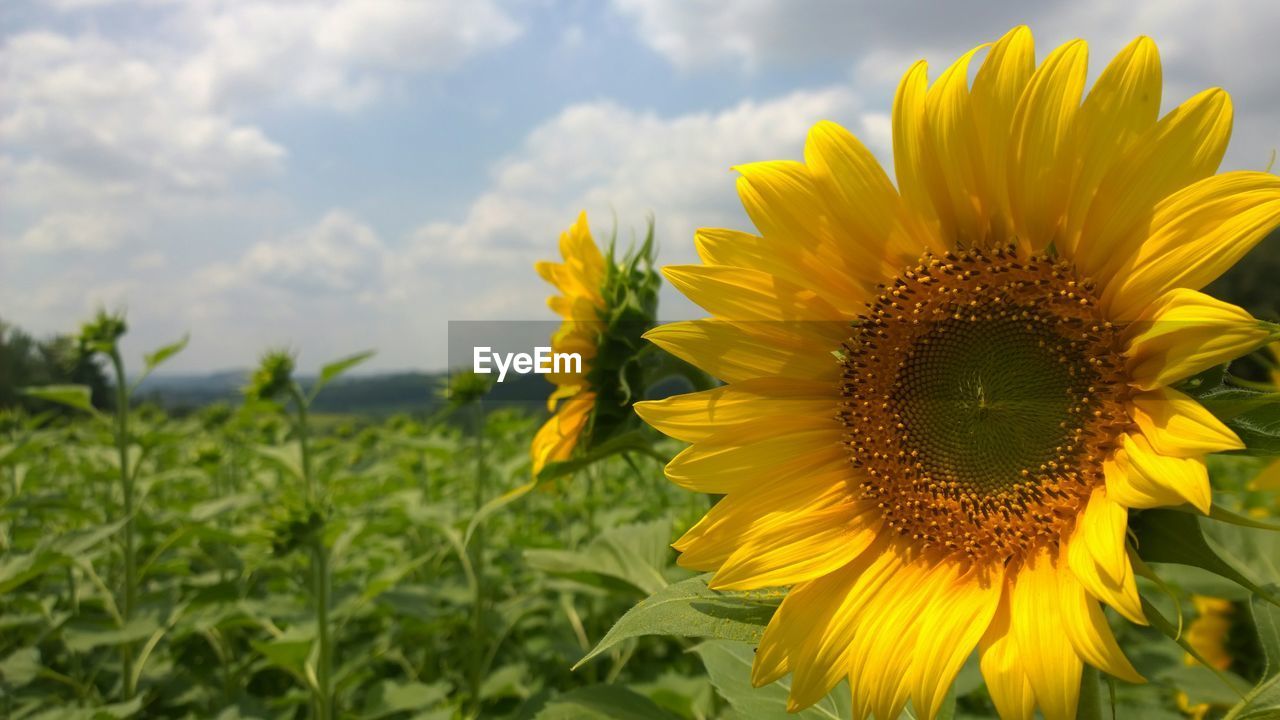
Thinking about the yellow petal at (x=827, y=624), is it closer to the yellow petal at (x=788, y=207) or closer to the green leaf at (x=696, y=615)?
the green leaf at (x=696, y=615)

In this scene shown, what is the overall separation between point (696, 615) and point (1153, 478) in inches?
21.8

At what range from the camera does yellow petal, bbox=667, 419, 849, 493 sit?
119 centimetres

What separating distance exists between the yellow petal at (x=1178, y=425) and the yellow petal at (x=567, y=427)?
1.14 metres

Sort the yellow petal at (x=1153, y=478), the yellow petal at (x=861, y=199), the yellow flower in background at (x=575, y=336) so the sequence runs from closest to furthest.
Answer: the yellow petal at (x=1153, y=478) < the yellow petal at (x=861, y=199) < the yellow flower in background at (x=575, y=336)

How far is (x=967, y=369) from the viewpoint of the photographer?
1287 millimetres

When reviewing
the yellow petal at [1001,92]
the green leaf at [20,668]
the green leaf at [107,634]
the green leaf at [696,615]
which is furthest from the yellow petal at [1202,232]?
the green leaf at [20,668]

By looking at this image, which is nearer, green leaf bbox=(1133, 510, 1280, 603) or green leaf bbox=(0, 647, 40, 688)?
green leaf bbox=(1133, 510, 1280, 603)

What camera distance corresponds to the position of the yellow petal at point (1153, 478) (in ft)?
2.70

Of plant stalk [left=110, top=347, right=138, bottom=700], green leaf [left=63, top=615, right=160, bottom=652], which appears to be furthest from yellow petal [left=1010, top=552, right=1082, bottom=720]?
plant stalk [left=110, top=347, right=138, bottom=700]

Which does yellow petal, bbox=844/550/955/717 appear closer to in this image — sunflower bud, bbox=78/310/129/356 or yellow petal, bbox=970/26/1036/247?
yellow petal, bbox=970/26/1036/247

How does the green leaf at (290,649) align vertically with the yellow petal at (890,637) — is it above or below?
below

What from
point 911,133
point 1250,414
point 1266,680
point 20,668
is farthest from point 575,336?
point 20,668

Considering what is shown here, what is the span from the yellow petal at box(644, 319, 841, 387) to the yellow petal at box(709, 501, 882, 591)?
235 mm

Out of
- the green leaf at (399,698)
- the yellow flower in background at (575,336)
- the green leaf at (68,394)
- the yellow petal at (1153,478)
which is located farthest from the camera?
the green leaf at (68,394)
